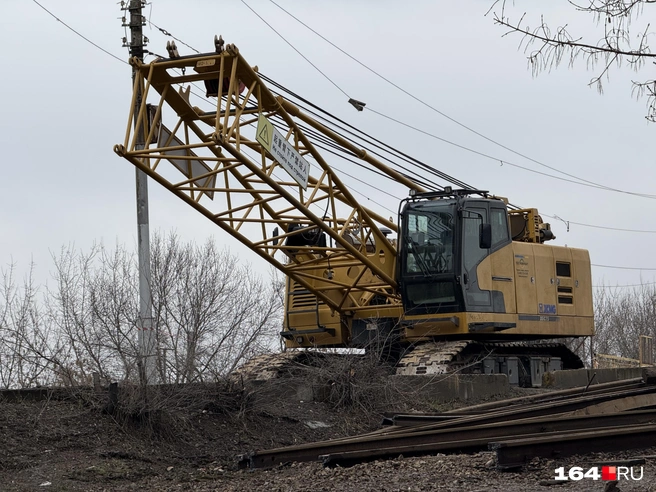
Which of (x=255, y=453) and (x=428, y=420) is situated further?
(x=428, y=420)

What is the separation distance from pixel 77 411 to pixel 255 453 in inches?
103

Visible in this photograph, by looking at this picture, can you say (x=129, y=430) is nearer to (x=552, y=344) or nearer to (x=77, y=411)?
(x=77, y=411)

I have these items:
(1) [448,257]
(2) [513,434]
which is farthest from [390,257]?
(2) [513,434]

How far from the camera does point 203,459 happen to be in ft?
38.2

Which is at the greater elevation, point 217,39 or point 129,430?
point 217,39

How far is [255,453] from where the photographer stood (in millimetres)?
10609

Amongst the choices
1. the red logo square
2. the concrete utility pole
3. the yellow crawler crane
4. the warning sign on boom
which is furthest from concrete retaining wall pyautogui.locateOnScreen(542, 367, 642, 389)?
the red logo square

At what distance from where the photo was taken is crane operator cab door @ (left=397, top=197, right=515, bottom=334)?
56.0 feet

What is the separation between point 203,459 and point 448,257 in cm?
697

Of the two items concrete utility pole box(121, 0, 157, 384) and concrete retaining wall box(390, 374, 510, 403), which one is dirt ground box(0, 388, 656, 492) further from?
concrete utility pole box(121, 0, 157, 384)

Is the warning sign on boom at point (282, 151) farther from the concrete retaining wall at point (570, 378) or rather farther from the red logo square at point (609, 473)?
the red logo square at point (609, 473)

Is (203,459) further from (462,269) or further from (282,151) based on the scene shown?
(462,269)

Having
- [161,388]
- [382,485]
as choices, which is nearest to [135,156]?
[161,388]

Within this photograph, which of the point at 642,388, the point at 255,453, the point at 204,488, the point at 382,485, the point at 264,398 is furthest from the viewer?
the point at 264,398
